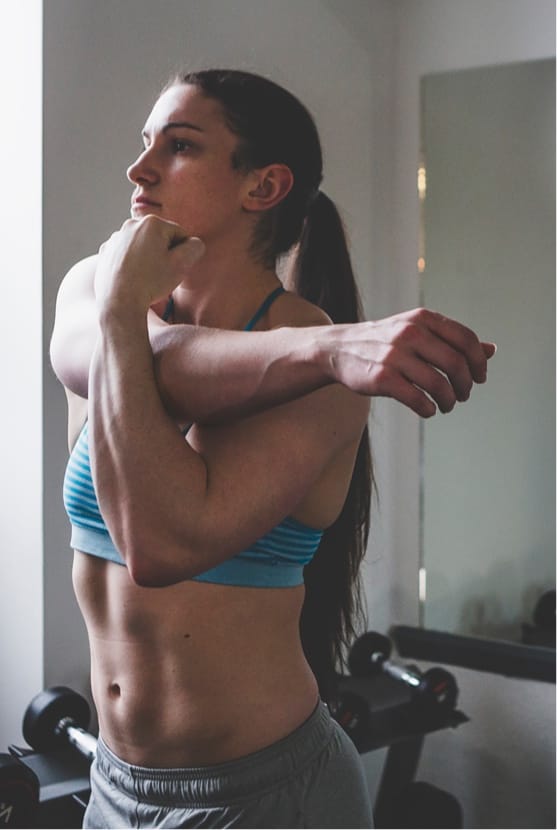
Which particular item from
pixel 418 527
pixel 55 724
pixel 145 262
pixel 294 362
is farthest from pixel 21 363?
pixel 418 527

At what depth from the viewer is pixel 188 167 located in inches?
41.0

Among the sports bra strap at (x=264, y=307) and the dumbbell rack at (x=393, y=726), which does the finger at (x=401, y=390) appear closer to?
the sports bra strap at (x=264, y=307)

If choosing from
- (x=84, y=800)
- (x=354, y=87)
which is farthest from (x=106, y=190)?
(x=84, y=800)

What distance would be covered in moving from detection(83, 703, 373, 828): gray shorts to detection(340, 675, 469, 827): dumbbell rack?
1250mm

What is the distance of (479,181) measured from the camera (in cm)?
286

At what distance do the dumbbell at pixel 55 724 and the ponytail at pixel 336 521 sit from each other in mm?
559

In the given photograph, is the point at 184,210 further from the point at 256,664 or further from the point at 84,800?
the point at 84,800

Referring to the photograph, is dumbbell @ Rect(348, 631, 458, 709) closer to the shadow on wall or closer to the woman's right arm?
the shadow on wall

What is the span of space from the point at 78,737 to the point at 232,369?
3.64ft

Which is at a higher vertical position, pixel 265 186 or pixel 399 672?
pixel 265 186

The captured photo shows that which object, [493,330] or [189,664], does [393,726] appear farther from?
[189,664]

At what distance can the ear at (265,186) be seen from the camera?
109cm

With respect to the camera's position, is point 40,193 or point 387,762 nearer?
point 40,193

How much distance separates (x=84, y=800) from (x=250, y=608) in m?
0.80
